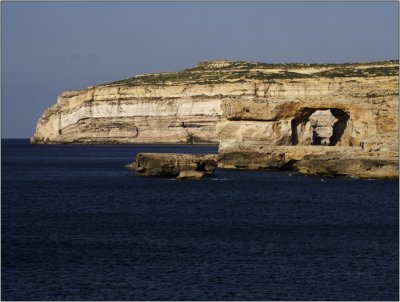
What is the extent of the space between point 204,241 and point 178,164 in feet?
83.8

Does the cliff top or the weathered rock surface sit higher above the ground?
the cliff top

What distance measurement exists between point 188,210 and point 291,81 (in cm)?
8522

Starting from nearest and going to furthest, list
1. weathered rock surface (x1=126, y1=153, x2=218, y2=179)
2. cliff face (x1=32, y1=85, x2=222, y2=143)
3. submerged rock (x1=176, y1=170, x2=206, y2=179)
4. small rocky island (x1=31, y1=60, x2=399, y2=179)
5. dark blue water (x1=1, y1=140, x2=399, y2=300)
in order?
dark blue water (x1=1, y1=140, x2=399, y2=300) → weathered rock surface (x1=126, y1=153, x2=218, y2=179) → submerged rock (x1=176, y1=170, x2=206, y2=179) → small rocky island (x1=31, y1=60, x2=399, y2=179) → cliff face (x1=32, y1=85, x2=222, y2=143)

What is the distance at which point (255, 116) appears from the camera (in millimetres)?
67125

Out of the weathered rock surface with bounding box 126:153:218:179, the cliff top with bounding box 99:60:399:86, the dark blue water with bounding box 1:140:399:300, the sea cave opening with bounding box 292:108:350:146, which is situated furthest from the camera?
the cliff top with bounding box 99:60:399:86

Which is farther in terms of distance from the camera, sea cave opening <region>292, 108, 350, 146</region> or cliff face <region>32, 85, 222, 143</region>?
cliff face <region>32, 85, 222, 143</region>

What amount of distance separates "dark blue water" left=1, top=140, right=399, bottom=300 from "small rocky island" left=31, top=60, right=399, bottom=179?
339 cm

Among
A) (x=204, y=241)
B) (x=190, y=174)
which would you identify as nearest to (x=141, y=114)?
(x=190, y=174)

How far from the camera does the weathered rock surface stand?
2281 inches

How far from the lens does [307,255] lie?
29.4 metres

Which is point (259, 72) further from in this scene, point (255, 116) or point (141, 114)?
point (255, 116)

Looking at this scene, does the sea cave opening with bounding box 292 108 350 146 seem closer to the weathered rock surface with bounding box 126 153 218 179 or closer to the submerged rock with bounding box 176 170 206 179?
the weathered rock surface with bounding box 126 153 218 179

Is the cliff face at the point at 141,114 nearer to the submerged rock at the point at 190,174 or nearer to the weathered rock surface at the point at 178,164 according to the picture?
the weathered rock surface at the point at 178,164

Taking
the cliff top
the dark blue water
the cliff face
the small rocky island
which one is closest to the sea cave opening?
the small rocky island
